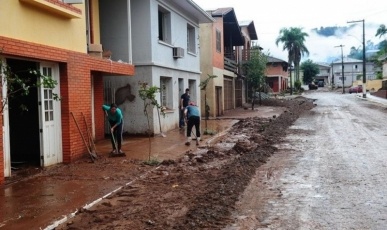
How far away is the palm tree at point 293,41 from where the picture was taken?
8431cm

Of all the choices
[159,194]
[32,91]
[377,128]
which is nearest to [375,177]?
[159,194]

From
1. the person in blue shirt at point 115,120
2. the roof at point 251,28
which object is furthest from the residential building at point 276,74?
the person in blue shirt at point 115,120

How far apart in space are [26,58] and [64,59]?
1.30 m

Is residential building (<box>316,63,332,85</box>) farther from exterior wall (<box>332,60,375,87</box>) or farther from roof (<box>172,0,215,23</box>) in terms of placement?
roof (<box>172,0,215,23</box>)

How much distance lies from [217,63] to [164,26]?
30.4ft

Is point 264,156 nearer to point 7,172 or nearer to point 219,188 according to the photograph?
point 219,188

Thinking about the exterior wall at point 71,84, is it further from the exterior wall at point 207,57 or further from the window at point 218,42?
the window at point 218,42

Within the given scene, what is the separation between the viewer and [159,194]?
25.2 feet

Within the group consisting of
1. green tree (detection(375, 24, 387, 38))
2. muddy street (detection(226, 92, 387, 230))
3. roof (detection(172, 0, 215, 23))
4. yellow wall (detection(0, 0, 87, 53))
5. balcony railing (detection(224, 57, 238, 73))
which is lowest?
muddy street (detection(226, 92, 387, 230))

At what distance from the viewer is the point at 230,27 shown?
34.7 m

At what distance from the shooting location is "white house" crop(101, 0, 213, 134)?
53.7 feet

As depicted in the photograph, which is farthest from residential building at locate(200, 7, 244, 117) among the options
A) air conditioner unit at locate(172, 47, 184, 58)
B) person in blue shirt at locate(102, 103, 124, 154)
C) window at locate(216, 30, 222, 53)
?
person in blue shirt at locate(102, 103, 124, 154)

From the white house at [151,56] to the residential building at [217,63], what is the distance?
4290mm

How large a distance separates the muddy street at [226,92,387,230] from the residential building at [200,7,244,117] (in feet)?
38.8
